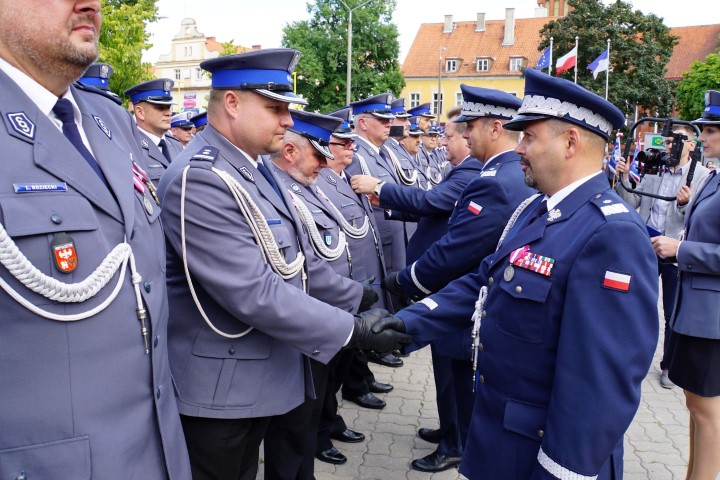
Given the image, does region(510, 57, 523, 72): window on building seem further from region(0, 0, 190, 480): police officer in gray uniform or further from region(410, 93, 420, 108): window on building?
region(0, 0, 190, 480): police officer in gray uniform

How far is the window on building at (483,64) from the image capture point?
190 feet

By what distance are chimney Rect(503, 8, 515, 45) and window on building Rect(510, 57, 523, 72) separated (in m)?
2.46

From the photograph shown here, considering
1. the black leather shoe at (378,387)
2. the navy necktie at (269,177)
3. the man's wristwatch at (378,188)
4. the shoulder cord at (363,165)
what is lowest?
the black leather shoe at (378,387)

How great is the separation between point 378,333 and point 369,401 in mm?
2612

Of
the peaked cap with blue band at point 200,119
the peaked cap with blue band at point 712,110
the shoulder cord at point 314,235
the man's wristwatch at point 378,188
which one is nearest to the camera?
the shoulder cord at point 314,235

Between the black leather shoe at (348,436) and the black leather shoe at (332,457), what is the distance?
245 millimetres

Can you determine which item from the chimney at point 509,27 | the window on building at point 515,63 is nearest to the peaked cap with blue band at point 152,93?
the window on building at point 515,63

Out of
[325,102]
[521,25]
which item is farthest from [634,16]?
[325,102]

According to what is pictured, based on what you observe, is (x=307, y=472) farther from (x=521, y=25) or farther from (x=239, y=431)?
(x=521, y=25)

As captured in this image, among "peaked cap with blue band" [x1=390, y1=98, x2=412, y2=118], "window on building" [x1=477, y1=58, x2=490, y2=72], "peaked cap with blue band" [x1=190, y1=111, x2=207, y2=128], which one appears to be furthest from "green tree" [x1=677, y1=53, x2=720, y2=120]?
"peaked cap with blue band" [x1=190, y1=111, x2=207, y2=128]

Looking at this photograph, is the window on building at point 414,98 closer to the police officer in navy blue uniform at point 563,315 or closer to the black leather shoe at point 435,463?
the black leather shoe at point 435,463

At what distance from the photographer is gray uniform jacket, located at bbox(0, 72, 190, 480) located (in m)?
1.49

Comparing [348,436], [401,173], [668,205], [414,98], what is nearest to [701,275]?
[348,436]

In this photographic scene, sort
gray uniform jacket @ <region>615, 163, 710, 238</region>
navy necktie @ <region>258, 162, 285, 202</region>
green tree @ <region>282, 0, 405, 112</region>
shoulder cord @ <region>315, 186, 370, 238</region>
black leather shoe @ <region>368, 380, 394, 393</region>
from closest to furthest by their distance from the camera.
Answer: navy necktie @ <region>258, 162, 285, 202</region>, shoulder cord @ <region>315, 186, 370, 238</region>, black leather shoe @ <region>368, 380, 394, 393</region>, gray uniform jacket @ <region>615, 163, 710, 238</region>, green tree @ <region>282, 0, 405, 112</region>
